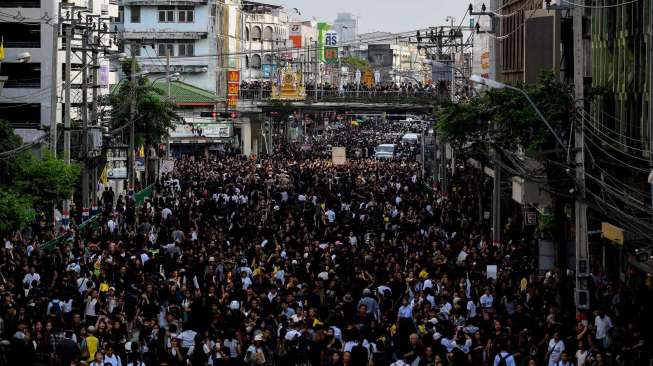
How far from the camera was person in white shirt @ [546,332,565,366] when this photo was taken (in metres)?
20.0

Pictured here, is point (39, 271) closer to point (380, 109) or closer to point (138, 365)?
point (138, 365)

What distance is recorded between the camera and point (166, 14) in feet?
367

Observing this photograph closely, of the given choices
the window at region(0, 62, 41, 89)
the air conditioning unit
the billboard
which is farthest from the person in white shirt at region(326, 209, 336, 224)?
the billboard

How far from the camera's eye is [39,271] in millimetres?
29500

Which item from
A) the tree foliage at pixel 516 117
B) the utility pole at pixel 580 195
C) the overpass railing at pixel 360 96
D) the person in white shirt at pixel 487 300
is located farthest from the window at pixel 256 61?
the utility pole at pixel 580 195

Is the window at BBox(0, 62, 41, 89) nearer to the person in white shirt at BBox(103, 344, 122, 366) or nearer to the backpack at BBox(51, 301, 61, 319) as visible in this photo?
the backpack at BBox(51, 301, 61, 319)

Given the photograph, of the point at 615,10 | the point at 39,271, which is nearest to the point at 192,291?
the point at 39,271

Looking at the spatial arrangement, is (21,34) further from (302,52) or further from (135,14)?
(302,52)

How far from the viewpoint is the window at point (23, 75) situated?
206ft

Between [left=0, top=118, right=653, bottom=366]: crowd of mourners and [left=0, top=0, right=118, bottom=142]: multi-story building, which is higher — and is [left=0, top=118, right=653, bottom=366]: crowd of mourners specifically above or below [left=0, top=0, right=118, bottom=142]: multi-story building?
below

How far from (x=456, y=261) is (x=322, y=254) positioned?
2998 mm

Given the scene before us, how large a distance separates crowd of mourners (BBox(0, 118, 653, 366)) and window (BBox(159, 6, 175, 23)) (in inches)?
2680

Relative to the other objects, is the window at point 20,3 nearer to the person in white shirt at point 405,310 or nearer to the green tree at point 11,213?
the green tree at point 11,213

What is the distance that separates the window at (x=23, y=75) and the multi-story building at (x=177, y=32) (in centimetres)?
4785
